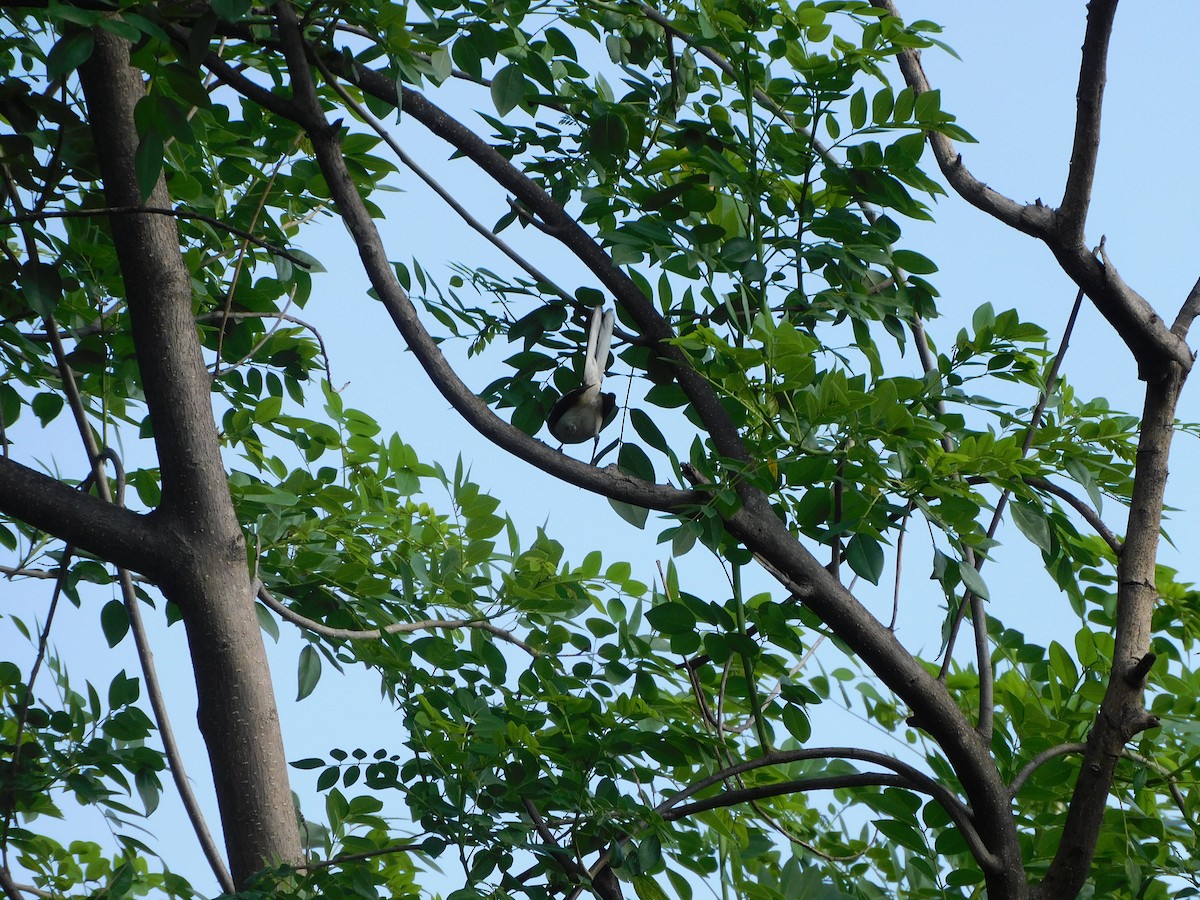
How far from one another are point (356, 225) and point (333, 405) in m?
0.74

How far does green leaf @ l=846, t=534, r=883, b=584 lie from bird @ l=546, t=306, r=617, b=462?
373mm

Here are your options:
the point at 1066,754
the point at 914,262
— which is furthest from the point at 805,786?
the point at 914,262

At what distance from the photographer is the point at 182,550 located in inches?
54.3

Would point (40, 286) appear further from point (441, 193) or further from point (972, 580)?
point (972, 580)

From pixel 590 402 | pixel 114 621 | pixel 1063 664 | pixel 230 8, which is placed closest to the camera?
pixel 230 8

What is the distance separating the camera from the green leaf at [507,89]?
4.81ft

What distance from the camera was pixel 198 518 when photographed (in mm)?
1394

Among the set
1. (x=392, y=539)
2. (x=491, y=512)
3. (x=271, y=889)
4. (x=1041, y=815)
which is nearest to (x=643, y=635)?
(x=491, y=512)

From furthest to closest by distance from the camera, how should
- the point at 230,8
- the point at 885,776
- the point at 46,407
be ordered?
the point at 46,407 < the point at 885,776 < the point at 230,8

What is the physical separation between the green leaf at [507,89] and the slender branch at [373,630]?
2.45 feet

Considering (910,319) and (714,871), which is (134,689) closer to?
(714,871)

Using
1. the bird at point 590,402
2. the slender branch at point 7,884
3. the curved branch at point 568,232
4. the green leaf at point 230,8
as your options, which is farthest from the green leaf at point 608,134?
the slender branch at point 7,884

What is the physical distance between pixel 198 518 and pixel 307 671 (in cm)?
42

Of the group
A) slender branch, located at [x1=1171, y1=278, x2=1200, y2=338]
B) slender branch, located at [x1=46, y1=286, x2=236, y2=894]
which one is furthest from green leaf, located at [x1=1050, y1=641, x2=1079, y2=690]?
slender branch, located at [x1=46, y1=286, x2=236, y2=894]
